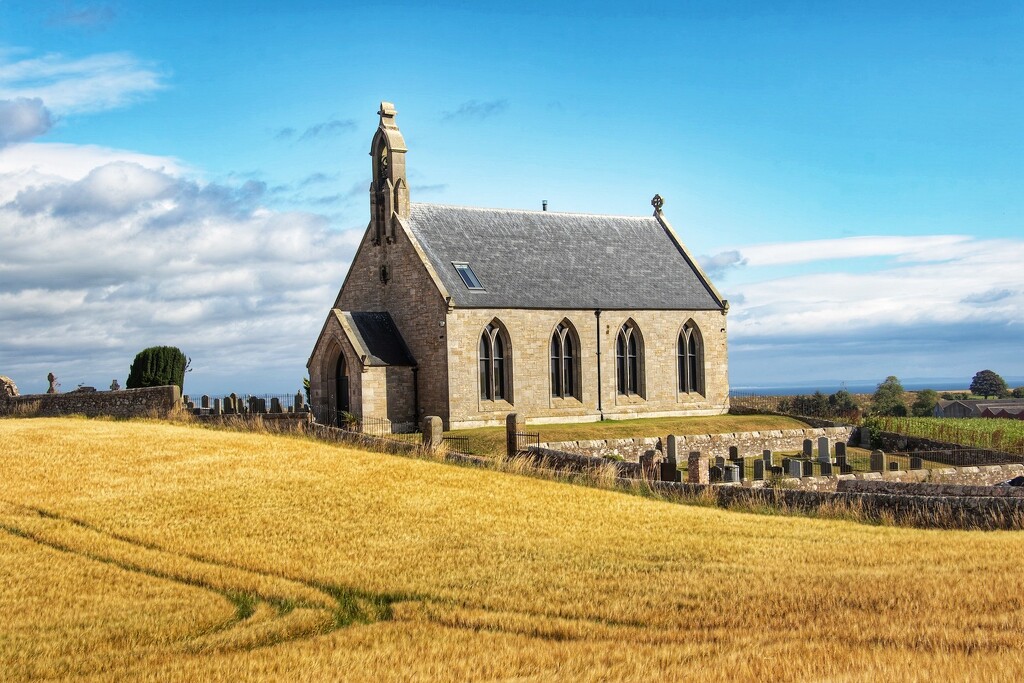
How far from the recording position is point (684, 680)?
10938 millimetres

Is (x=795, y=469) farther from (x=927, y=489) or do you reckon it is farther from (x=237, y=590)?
(x=237, y=590)

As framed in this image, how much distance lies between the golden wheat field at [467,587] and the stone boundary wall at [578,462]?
3471 mm

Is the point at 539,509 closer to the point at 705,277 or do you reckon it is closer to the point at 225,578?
the point at 225,578

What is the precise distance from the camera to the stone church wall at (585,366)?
42.6 metres

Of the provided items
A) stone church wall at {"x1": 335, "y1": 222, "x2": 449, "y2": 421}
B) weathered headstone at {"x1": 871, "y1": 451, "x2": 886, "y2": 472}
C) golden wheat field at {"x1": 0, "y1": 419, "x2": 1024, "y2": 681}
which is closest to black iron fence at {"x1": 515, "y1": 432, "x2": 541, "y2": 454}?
stone church wall at {"x1": 335, "y1": 222, "x2": 449, "y2": 421}

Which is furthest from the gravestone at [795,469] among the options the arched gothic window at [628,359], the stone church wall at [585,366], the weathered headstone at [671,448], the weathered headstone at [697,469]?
the arched gothic window at [628,359]

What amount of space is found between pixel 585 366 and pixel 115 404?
20.3 meters


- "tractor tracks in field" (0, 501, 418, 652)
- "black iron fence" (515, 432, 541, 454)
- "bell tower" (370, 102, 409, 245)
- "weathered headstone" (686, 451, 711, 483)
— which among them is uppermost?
"bell tower" (370, 102, 409, 245)

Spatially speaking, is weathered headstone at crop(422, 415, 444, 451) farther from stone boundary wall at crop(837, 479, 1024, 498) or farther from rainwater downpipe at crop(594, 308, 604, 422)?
stone boundary wall at crop(837, 479, 1024, 498)

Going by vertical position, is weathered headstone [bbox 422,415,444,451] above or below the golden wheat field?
above

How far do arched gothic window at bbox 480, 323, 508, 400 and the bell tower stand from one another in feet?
21.0

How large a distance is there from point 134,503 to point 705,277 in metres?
34.6

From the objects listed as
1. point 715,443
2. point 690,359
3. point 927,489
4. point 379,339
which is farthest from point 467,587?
point 690,359

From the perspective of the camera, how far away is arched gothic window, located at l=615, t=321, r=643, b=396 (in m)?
47.5
